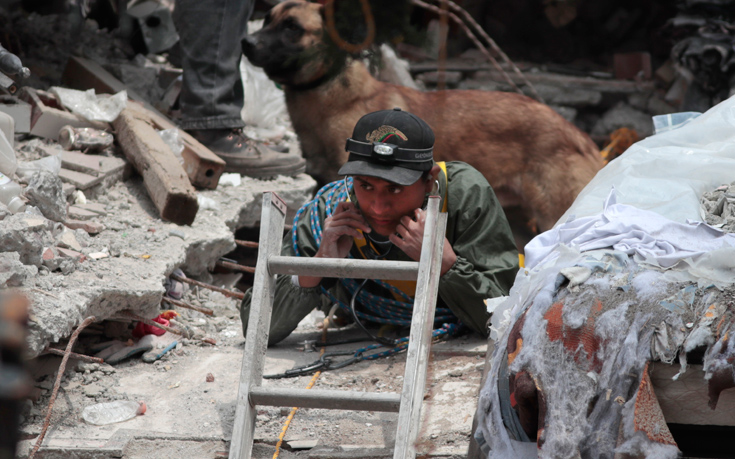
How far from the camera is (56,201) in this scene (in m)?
3.49

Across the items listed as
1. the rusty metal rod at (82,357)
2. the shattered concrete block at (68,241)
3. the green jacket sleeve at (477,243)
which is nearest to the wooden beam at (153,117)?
the shattered concrete block at (68,241)

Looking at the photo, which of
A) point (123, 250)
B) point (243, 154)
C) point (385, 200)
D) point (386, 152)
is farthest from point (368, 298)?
point (243, 154)

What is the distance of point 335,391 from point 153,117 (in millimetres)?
3179

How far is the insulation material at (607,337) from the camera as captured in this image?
5.90 feet

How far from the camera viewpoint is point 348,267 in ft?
7.88

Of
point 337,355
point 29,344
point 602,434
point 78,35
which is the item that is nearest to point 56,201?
point 29,344

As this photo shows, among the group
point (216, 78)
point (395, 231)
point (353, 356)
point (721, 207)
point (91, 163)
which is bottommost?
point (353, 356)

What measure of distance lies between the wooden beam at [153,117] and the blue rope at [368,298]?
1.48 m

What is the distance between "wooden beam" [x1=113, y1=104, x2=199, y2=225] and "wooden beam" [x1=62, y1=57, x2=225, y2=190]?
0.49 ft

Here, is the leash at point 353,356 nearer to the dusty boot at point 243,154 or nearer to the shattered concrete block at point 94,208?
the shattered concrete block at point 94,208

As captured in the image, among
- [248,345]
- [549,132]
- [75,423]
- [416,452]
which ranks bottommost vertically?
[75,423]

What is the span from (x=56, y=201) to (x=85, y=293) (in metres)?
0.78

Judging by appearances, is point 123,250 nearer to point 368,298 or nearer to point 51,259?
point 51,259

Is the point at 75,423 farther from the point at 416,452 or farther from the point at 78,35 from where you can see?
the point at 78,35
